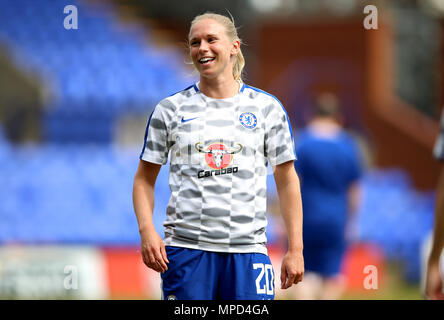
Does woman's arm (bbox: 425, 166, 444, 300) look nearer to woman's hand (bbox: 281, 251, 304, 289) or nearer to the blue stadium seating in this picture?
woman's hand (bbox: 281, 251, 304, 289)

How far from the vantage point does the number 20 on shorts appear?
298 centimetres

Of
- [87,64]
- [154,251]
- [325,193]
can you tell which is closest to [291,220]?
[154,251]

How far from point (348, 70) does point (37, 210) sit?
788 centimetres

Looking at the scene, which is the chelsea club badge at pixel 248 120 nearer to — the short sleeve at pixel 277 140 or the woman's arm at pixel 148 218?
the short sleeve at pixel 277 140

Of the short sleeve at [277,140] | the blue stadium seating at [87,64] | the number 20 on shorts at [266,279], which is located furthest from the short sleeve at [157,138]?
the blue stadium seating at [87,64]

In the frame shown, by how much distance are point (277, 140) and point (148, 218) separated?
24.3 inches

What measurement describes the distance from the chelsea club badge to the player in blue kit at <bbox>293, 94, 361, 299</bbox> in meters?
2.57

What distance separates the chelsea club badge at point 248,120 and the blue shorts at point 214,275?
519mm

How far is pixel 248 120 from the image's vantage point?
3023 mm

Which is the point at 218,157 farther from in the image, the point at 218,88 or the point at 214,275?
the point at 214,275

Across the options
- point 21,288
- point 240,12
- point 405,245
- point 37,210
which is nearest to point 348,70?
point 240,12

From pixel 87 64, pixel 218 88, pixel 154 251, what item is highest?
pixel 87 64

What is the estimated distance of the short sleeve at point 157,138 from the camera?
3.05 meters

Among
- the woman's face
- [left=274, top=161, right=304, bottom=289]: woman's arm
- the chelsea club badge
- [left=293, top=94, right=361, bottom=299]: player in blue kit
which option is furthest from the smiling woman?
[left=293, top=94, right=361, bottom=299]: player in blue kit
